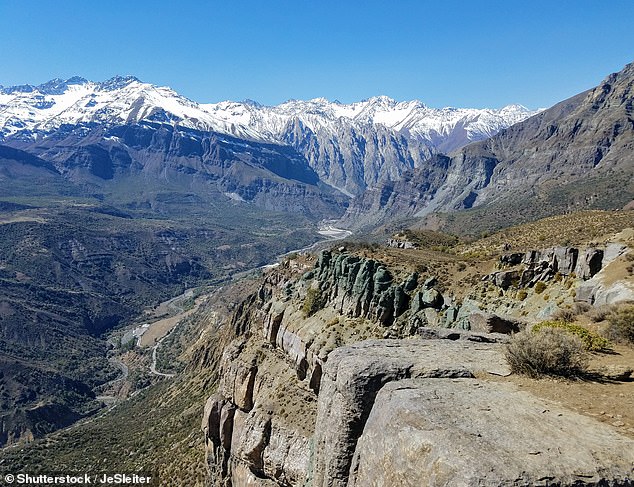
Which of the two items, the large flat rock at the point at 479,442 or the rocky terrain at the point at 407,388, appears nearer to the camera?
the large flat rock at the point at 479,442

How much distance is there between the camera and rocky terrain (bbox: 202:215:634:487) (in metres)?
8.86

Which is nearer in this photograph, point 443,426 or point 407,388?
point 443,426

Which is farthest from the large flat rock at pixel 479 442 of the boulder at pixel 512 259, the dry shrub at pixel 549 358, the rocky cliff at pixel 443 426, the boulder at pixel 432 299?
the boulder at pixel 512 259

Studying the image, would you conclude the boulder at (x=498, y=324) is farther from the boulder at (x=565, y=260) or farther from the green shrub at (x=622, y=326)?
the boulder at (x=565, y=260)

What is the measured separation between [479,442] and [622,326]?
9496 millimetres

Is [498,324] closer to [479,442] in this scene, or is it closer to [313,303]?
[479,442]

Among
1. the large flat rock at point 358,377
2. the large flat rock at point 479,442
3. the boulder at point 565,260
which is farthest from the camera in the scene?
the boulder at point 565,260

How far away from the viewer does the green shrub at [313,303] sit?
136 ft

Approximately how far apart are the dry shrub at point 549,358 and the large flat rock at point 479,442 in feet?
3.32

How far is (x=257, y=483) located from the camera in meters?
32.0

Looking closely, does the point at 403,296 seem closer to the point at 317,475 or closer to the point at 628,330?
the point at 628,330

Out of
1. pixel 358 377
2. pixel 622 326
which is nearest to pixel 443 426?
pixel 358 377

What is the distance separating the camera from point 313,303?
4184cm

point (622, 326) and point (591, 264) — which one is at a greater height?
point (591, 264)
